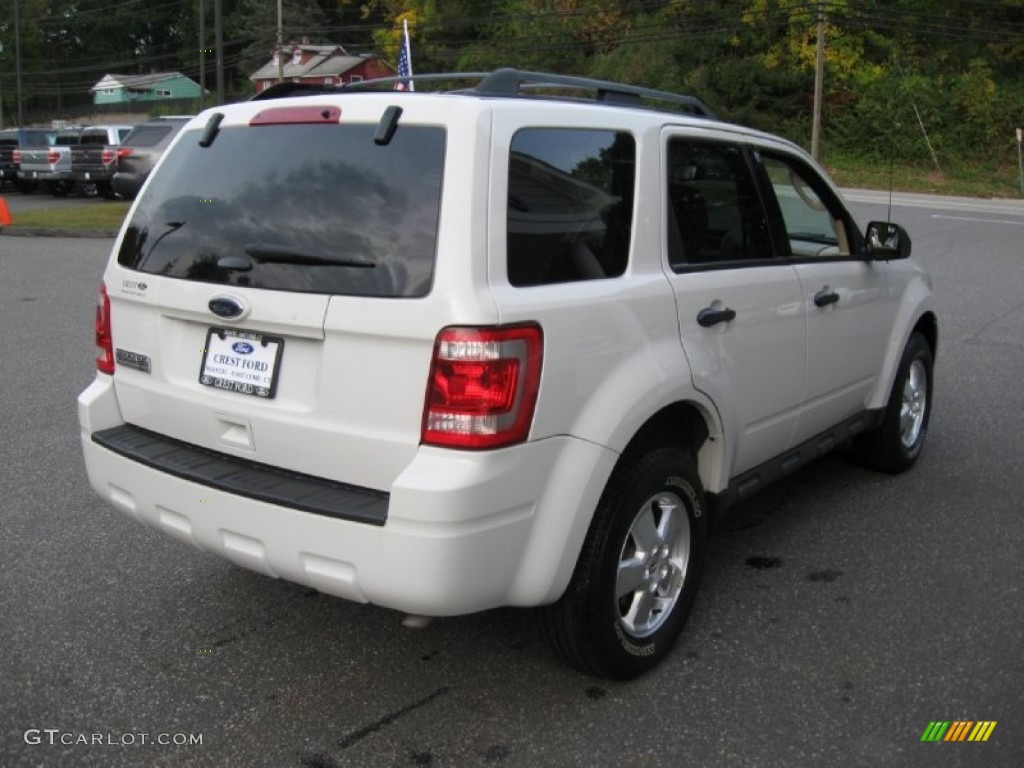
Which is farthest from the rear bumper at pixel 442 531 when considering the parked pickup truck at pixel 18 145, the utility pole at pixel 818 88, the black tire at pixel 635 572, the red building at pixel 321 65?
→ the red building at pixel 321 65

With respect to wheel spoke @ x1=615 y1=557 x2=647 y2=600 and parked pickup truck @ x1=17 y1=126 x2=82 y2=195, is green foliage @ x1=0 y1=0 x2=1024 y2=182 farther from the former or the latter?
wheel spoke @ x1=615 y1=557 x2=647 y2=600

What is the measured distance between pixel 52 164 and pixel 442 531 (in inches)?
1049

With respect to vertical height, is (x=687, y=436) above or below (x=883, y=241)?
below

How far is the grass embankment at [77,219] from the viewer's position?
1733 centimetres

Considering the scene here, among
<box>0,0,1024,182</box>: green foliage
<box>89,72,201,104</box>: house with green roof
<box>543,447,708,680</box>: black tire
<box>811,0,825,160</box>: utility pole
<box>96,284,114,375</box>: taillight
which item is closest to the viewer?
<box>543,447,708,680</box>: black tire

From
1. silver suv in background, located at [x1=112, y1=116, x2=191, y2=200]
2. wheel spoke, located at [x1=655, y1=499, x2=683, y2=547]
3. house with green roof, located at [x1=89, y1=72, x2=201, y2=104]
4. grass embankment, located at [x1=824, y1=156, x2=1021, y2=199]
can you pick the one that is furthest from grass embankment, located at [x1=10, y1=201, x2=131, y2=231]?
house with green roof, located at [x1=89, y1=72, x2=201, y2=104]

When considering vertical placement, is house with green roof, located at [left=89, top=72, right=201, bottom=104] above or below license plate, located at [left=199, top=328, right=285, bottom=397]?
above

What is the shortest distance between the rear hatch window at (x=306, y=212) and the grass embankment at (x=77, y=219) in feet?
47.9

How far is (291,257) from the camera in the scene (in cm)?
291

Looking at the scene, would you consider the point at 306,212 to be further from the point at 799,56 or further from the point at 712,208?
the point at 799,56

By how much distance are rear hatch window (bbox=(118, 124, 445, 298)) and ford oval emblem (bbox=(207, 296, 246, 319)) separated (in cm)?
7

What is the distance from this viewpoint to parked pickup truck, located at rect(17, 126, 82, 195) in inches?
1006

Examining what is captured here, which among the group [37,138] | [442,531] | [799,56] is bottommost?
[442,531]

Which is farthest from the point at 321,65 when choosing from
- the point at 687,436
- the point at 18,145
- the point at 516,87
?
the point at 687,436
